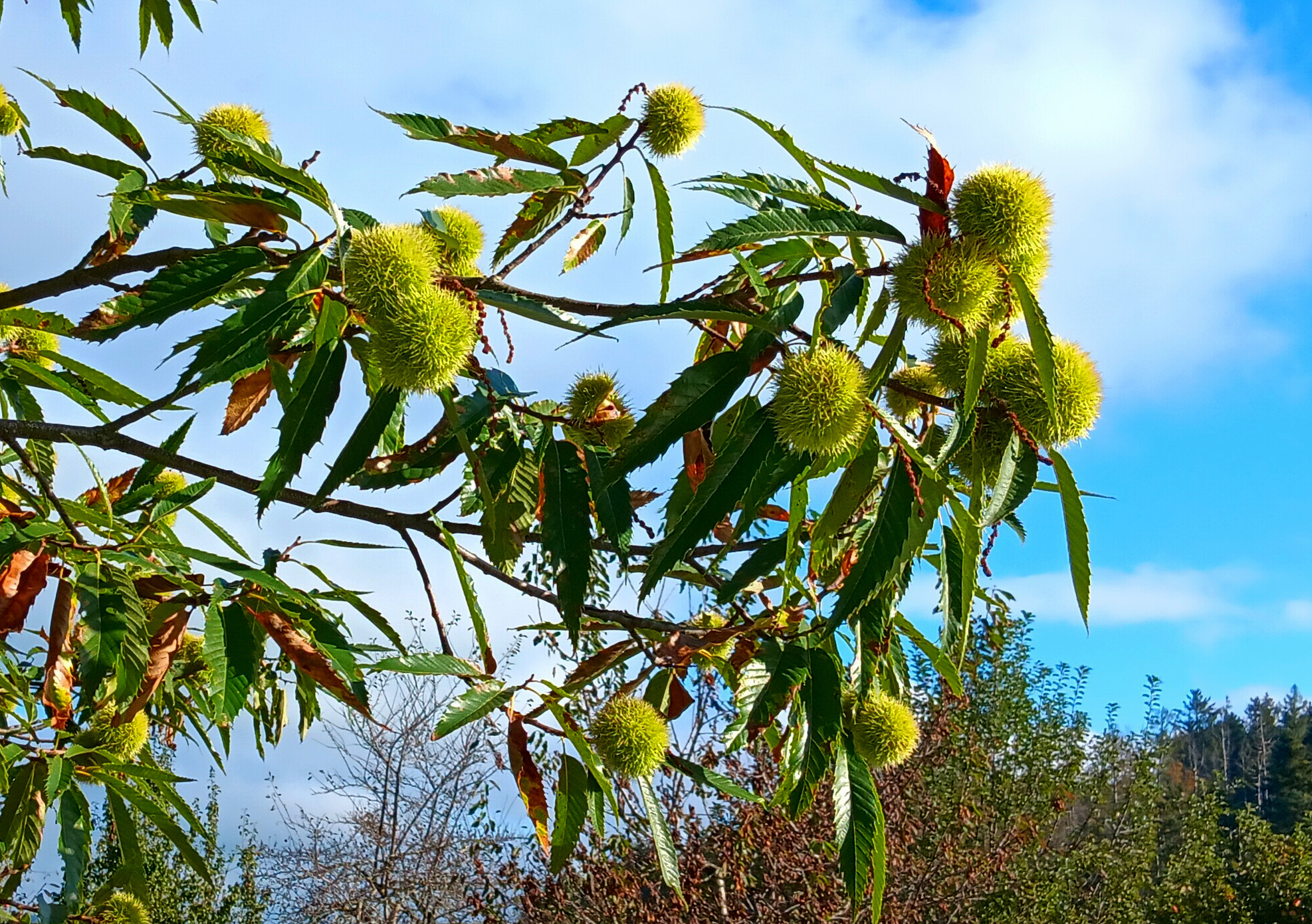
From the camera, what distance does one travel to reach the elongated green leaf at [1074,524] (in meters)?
1.19

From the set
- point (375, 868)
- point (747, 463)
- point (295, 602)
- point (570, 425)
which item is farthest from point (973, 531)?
point (375, 868)

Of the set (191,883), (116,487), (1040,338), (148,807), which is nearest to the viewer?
(1040,338)

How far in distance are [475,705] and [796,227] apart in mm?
753

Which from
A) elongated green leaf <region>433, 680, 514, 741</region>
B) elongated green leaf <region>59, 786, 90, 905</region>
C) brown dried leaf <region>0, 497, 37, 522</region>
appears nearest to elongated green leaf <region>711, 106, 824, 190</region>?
elongated green leaf <region>433, 680, 514, 741</region>

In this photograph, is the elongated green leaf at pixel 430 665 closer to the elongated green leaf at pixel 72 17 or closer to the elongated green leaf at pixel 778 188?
the elongated green leaf at pixel 778 188

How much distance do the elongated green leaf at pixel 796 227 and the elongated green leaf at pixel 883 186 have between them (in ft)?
0.11

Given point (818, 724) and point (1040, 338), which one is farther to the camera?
point (818, 724)

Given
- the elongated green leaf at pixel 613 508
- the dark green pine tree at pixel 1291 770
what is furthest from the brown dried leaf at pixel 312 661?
the dark green pine tree at pixel 1291 770

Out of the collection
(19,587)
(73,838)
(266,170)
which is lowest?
(73,838)

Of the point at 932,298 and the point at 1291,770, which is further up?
the point at 1291,770

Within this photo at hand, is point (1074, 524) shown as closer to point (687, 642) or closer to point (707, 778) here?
point (687, 642)

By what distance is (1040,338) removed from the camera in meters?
1.10

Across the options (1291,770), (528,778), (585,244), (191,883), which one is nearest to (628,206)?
(585,244)

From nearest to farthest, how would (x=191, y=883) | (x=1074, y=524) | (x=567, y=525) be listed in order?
1. (x=1074, y=524)
2. (x=567, y=525)
3. (x=191, y=883)
